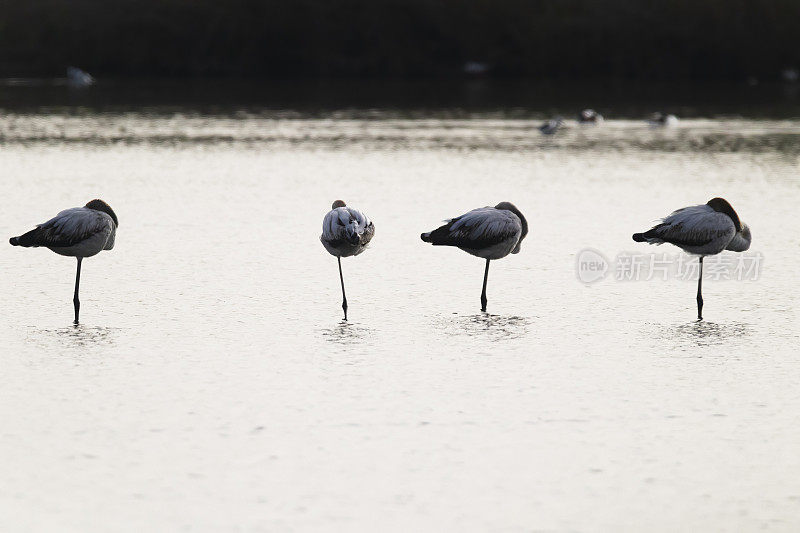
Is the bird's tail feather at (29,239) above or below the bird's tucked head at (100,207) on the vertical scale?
below

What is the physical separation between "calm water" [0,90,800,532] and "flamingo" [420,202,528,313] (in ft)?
1.95

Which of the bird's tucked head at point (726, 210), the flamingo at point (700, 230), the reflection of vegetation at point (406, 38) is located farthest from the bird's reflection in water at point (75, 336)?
the reflection of vegetation at point (406, 38)

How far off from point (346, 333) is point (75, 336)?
2.38m

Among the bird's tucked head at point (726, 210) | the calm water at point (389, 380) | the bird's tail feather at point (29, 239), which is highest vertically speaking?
the bird's tucked head at point (726, 210)

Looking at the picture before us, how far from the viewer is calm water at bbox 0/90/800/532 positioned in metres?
6.99

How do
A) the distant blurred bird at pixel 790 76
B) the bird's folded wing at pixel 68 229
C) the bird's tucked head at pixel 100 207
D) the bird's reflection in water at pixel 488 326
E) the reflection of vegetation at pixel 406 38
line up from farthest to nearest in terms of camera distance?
1. the reflection of vegetation at pixel 406 38
2. the distant blurred bird at pixel 790 76
3. the bird's tucked head at pixel 100 207
4. the bird's folded wing at pixel 68 229
5. the bird's reflection in water at pixel 488 326

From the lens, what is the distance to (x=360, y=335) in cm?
1117

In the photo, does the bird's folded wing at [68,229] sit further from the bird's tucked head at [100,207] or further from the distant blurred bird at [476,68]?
the distant blurred bird at [476,68]

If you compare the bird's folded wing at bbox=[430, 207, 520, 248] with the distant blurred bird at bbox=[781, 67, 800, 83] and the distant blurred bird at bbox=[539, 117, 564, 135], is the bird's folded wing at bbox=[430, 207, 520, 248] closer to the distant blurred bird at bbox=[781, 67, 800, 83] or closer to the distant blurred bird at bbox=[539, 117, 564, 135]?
the distant blurred bird at bbox=[539, 117, 564, 135]

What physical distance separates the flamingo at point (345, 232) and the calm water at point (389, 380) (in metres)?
0.64

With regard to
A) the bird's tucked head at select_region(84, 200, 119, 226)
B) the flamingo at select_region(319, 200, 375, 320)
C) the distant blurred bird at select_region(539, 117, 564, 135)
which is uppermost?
the distant blurred bird at select_region(539, 117, 564, 135)

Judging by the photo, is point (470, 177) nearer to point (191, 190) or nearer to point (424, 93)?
point (191, 190)

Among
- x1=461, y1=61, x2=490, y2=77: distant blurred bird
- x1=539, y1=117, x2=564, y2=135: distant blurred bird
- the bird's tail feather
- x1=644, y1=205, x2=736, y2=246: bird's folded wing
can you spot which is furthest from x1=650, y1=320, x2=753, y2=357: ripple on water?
x1=461, y1=61, x2=490, y2=77: distant blurred bird

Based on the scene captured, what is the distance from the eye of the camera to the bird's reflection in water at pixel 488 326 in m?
11.2
